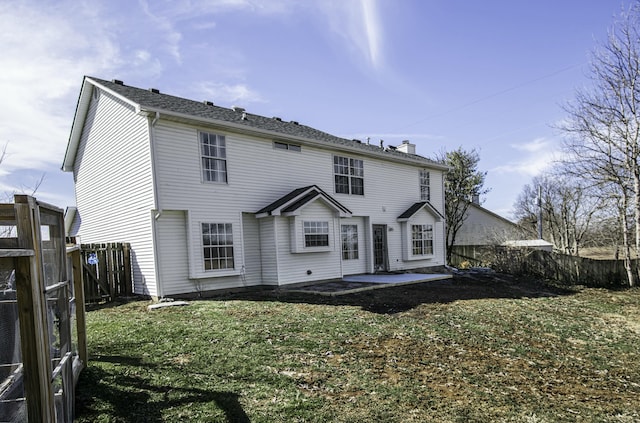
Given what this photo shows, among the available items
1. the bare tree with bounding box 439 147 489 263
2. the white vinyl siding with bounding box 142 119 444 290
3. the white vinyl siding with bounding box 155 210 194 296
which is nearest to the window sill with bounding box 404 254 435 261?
the white vinyl siding with bounding box 142 119 444 290

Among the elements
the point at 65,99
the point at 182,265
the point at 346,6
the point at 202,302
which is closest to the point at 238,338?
the point at 202,302

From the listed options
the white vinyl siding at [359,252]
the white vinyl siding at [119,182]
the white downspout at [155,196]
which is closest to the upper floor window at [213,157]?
the white downspout at [155,196]

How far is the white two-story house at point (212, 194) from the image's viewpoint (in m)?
11.1

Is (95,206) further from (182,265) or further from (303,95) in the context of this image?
(303,95)

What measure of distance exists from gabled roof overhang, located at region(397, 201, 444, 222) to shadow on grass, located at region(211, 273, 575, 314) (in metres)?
3.61

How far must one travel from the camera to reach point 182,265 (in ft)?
36.8

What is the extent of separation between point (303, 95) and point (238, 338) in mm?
10493

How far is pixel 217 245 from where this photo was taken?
11.8 m

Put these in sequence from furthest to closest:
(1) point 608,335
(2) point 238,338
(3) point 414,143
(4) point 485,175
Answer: (4) point 485,175, (3) point 414,143, (1) point 608,335, (2) point 238,338

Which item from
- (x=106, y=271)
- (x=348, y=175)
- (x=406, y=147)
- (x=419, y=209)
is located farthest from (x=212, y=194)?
(x=406, y=147)

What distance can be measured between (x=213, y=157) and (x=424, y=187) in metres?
11.9

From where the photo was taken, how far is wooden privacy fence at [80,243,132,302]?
35.5ft

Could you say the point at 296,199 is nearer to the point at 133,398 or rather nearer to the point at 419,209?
the point at 419,209

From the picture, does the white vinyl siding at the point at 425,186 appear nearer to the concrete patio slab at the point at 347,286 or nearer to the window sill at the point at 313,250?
the concrete patio slab at the point at 347,286
